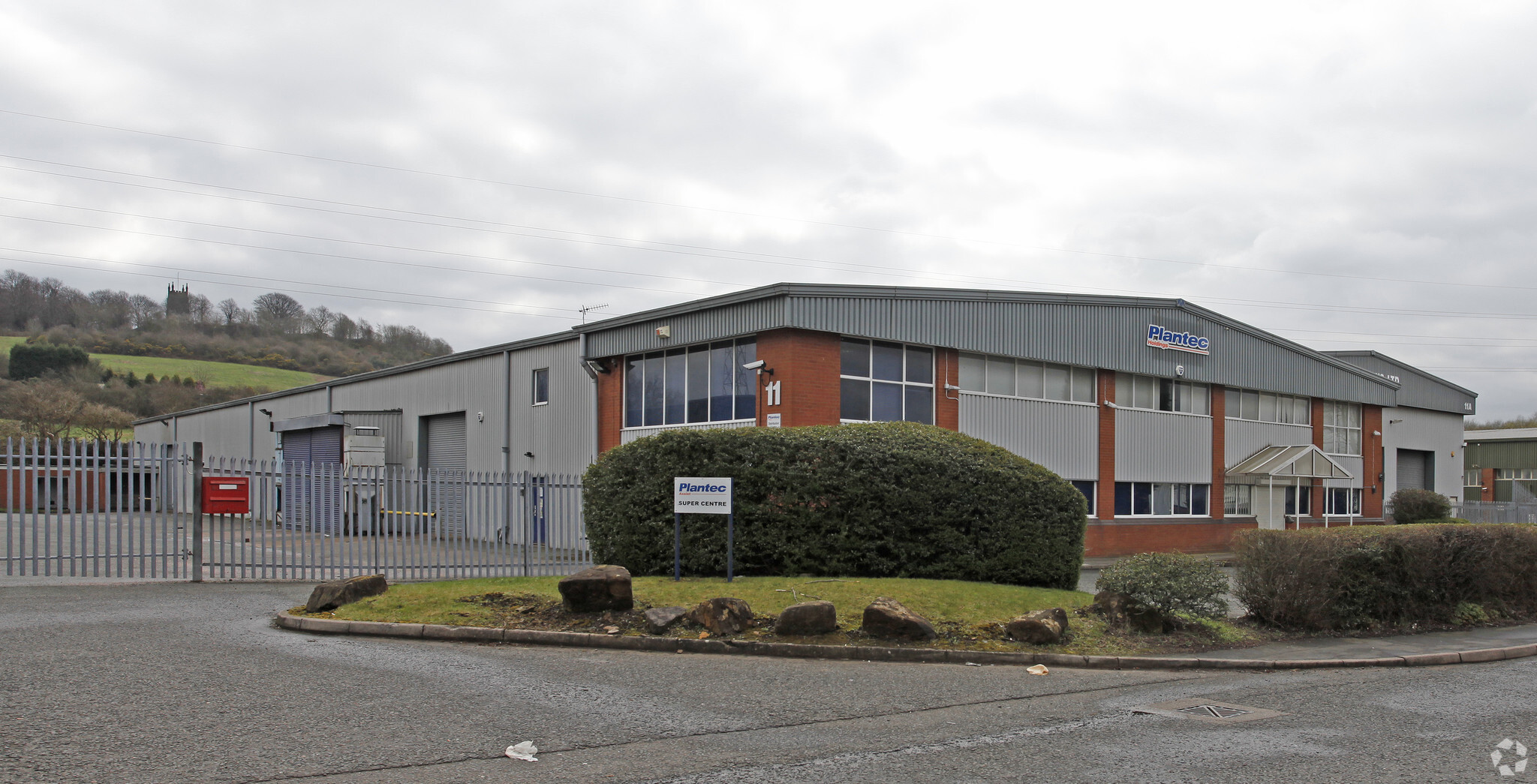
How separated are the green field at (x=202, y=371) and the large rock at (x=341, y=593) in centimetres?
6210

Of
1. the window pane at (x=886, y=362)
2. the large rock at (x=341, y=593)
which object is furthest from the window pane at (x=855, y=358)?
the large rock at (x=341, y=593)

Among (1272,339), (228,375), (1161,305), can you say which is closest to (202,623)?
(1161,305)

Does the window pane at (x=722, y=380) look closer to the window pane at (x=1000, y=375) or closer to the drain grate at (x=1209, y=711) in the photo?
the window pane at (x=1000, y=375)

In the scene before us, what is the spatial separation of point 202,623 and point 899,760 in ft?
26.8

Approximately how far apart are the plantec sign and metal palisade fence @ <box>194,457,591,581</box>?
3204 mm

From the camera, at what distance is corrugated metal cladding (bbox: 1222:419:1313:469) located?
102ft

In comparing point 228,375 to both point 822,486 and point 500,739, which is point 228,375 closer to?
point 822,486

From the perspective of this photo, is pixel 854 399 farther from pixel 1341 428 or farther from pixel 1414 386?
pixel 1414 386

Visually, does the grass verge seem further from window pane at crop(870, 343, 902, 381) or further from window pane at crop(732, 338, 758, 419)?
window pane at crop(870, 343, 902, 381)

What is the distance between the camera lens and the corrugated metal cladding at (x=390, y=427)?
32000mm

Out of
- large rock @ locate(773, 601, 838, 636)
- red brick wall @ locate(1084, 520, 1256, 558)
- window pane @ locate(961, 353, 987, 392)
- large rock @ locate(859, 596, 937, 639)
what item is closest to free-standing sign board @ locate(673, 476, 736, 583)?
large rock @ locate(773, 601, 838, 636)

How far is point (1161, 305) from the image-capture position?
92.0 feet

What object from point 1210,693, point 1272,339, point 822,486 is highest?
point 1272,339

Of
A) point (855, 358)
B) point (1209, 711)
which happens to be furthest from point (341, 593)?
point (855, 358)
